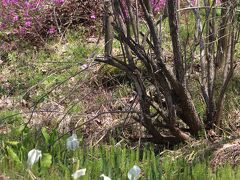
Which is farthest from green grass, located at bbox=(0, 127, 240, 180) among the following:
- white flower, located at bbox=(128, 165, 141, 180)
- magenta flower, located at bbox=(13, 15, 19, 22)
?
magenta flower, located at bbox=(13, 15, 19, 22)

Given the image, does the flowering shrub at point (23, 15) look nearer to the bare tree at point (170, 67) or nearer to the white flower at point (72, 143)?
the bare tree at point (170, 67)

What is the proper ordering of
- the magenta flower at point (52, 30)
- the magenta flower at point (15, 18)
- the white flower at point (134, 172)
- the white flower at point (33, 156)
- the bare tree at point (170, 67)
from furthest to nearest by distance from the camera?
the magenta flower at point (15, 18) < the magenta flower at point (52, 30) < the bare tree at point (170, 67) < the white flower at point (33, 156) < the white flower at point (134, 172)

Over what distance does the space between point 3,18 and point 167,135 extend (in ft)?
16.5

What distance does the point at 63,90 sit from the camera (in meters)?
6.84

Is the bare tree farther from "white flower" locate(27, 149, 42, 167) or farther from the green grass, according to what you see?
"white flower" locate(27, 149, 42, 167)

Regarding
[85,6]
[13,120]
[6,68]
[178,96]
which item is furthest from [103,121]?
[85,6]

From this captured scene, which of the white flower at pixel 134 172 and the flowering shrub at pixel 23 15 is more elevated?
the flowering shrub at pixel 23 15

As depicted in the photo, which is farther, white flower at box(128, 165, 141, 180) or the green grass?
the green grass

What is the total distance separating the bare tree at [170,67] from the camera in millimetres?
4191

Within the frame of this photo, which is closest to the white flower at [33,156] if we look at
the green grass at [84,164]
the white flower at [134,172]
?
the green grass at [84,164]

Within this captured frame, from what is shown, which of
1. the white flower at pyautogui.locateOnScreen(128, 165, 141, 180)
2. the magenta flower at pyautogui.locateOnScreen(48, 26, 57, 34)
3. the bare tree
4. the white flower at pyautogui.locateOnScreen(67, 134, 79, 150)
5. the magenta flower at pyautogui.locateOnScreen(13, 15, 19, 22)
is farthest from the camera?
the magenta flower at pyautogui.locateOnScreen(13, 15, 19, 22)

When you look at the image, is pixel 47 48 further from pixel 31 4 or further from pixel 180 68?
pixel 180 68

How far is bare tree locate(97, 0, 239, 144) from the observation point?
4191mm

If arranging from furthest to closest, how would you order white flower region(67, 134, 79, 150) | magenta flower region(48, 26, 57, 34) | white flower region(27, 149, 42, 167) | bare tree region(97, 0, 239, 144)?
magenta flower region(48, 26, 57, 34)
bare tree region(97, 0, 239, 144)
white flower region(67, 134, 79, 150)
white flower region(27, 149, 42, 167)
